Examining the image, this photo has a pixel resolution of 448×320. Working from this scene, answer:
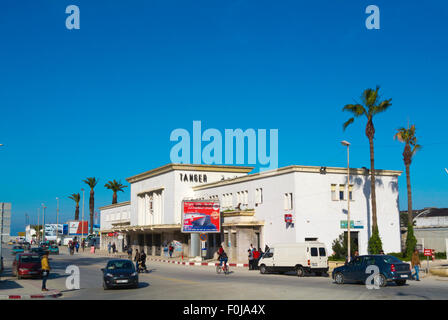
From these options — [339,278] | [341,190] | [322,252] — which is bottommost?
[339,278]

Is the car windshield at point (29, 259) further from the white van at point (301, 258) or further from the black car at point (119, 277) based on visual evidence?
the white van at point (301, 258)

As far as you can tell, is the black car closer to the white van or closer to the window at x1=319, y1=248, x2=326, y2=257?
the white van

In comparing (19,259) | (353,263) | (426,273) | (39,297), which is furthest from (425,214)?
(39,297)

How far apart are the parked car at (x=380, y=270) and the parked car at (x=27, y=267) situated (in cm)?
1786

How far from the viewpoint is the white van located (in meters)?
32.1

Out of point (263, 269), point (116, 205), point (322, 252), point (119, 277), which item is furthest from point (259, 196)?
point (116, 205)

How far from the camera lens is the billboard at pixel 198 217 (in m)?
50.2

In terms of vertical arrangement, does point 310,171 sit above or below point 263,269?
above

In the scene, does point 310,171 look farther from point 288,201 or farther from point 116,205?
point 116,205

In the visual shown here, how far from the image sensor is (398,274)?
2309cm

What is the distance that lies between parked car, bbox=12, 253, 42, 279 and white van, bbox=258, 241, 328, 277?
1521 cm

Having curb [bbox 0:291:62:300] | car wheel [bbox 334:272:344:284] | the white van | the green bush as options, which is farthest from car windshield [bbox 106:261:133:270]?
the green bush

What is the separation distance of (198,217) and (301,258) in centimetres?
1947

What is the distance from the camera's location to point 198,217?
165 feet
